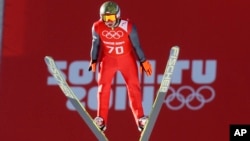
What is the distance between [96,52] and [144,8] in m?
1.99

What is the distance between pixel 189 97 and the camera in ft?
98.2

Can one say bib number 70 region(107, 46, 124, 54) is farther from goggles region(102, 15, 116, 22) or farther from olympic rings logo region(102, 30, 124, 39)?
goggles region(102, 15, 116, 22)

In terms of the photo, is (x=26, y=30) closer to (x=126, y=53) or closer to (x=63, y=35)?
(x=63, y=35)

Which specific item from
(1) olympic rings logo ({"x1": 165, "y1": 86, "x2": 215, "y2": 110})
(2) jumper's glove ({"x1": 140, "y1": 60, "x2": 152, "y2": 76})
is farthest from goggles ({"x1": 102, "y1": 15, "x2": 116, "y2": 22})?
(1) olympic rings logo ({"x1": 165, "y1": 86, "x2": 215, "y2": 110})

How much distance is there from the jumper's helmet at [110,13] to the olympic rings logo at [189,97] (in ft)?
Answer: 6.84

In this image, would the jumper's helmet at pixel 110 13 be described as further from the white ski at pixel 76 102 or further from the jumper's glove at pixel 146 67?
the white ski at pixel 76 102

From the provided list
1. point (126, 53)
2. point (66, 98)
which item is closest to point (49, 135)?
point (66, 98)

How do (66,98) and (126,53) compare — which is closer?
(126,53)

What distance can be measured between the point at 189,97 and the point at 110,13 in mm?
2335

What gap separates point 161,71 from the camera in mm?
29984

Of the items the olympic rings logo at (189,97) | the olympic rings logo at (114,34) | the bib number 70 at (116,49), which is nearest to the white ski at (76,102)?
the bib number 70 at (116,49)

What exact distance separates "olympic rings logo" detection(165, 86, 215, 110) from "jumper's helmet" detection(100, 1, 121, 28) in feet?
6.84

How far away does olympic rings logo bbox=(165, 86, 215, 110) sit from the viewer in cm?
2986

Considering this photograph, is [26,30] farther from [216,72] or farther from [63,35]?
[216,72]
